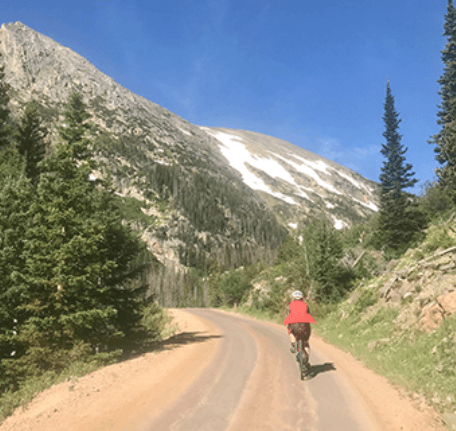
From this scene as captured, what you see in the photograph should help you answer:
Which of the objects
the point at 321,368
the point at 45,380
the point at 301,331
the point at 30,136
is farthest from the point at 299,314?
the point at 30,136

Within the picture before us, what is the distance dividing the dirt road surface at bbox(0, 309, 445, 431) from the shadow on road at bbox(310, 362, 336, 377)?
0.10 ft

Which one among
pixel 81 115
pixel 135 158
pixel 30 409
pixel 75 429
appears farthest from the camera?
pixel 135 158

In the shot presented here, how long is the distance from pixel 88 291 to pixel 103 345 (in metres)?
2.46

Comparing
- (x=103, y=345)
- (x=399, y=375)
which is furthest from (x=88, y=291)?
(x=399, y=375)

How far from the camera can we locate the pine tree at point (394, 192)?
22828 mm

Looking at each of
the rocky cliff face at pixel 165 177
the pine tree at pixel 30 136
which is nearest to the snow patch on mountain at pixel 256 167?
the rocky cliff face at pixel 165 177

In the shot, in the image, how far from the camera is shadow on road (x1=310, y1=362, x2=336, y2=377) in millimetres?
7980

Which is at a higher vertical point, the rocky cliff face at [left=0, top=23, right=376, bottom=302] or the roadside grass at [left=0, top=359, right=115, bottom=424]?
the rocky cliff face at [left=0, top=23, right=376, bottom=302]

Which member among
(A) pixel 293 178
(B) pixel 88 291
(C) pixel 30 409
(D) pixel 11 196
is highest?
(A) pixel 293 178

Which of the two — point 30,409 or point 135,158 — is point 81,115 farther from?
point 135,158

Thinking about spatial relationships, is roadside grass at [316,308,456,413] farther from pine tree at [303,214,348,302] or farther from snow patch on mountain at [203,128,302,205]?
snow patch on mountain at [203,128,302,205]

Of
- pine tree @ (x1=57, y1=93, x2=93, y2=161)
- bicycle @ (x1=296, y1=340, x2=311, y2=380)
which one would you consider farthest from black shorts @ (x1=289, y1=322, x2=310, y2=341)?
pine tree @ (x1=57, y1=93, x2=93, y2=161)

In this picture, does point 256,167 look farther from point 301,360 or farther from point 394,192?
point 301,360

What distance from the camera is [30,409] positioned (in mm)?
6371
